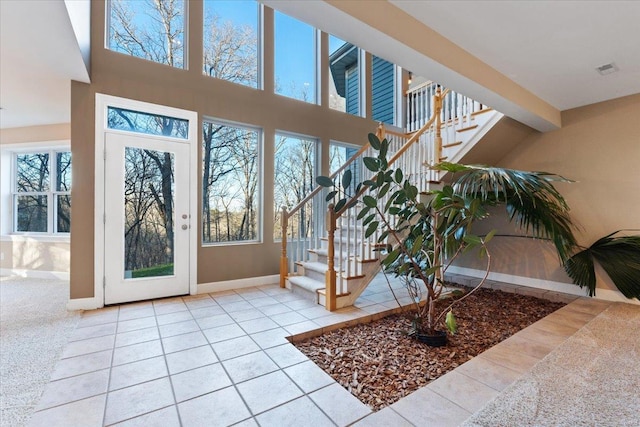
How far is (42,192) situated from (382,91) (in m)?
6.33

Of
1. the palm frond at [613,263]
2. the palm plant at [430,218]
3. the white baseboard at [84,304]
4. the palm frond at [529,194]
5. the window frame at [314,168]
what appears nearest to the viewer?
the palm plant at [430,218]

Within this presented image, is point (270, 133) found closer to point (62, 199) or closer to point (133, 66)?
point (133, 66)

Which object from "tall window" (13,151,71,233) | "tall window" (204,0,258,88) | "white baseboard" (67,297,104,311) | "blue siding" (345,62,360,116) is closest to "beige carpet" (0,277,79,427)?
"white baseboard" (67,297,104,311)

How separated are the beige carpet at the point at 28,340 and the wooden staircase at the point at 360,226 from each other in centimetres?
223

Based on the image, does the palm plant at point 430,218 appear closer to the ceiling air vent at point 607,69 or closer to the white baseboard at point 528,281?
the white baseboard at point 528,281

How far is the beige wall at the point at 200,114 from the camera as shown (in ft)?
10.0

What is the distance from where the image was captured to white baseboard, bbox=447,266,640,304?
3.41 meters

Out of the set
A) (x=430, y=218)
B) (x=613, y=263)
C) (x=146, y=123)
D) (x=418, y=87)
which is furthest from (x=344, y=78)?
(x=613, y=263)

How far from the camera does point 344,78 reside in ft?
17.7

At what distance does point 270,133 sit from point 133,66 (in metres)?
1.79

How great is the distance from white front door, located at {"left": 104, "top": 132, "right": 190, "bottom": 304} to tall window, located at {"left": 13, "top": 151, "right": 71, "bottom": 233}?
232cm

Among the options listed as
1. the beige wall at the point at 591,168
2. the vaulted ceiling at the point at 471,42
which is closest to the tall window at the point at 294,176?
the vaulted ceiling at the point at 471,42

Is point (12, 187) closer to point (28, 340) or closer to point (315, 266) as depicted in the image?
point (28, 340)

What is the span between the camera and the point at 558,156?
389 centimetres
